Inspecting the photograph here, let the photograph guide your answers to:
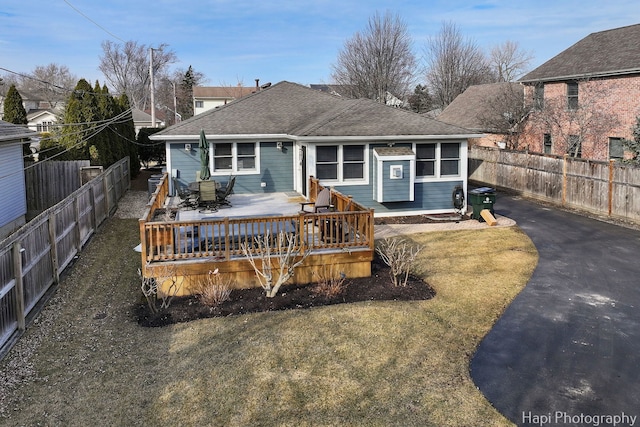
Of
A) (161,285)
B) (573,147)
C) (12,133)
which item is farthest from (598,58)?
(12,133)

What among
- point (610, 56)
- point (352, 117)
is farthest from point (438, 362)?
point (610, 56)

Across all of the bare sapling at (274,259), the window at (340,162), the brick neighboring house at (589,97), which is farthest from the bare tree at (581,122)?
the bare sapling at (274,259)

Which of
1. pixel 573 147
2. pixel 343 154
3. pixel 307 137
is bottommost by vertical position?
pixel 343 154

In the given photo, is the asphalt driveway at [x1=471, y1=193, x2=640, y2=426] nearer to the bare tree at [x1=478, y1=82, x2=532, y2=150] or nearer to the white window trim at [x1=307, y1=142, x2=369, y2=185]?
the white window trim at [x1=307, y1=142, x2=369, y2=185]

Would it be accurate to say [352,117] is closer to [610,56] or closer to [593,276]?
[593,276]

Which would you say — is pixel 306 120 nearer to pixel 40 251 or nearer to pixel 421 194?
pixel 421 194

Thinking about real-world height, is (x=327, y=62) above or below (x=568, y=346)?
above

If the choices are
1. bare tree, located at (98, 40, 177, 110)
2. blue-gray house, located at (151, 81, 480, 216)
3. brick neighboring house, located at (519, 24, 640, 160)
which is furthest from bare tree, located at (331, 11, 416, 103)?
bare tree, located at (98, 40, 177, 110)
